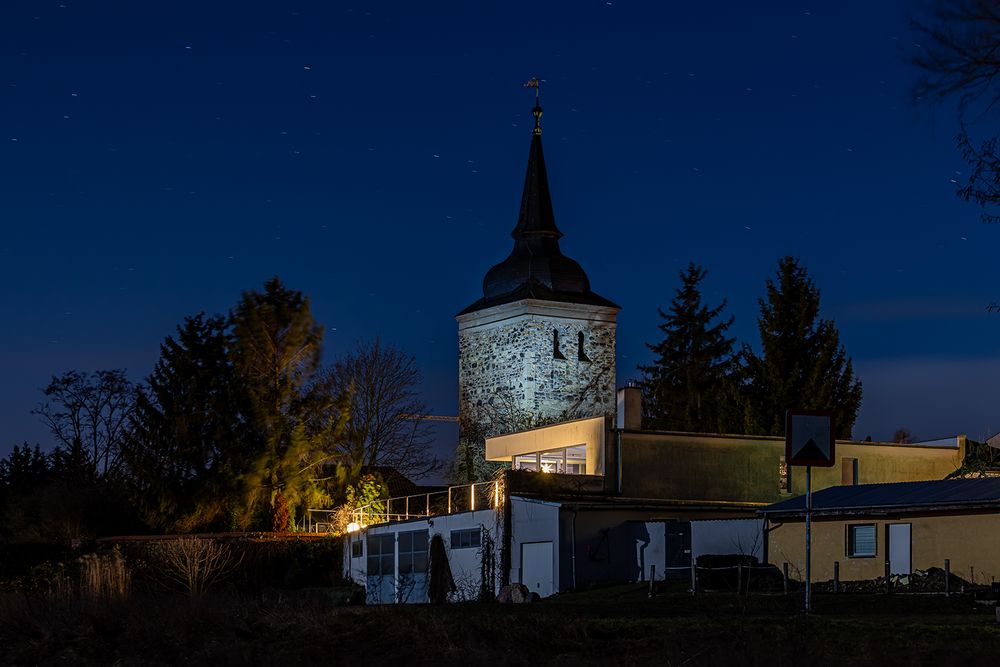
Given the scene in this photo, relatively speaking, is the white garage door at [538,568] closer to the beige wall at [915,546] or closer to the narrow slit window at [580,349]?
the beige wall at [915,546]

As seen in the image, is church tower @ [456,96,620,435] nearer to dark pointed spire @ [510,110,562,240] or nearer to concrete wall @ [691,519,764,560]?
dark pointed spire @ [510,110,562,240]

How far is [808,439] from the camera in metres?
18.6

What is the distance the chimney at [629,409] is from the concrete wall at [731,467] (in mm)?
2638

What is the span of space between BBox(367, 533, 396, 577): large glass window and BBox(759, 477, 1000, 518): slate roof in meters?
15.0

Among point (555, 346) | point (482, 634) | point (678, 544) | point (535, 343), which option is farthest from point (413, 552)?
point (482, 634)

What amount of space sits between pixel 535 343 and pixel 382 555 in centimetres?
1697

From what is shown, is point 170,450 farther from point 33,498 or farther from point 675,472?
point 675,472

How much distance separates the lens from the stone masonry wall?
62438mm

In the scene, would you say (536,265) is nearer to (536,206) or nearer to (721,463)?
(536,206)

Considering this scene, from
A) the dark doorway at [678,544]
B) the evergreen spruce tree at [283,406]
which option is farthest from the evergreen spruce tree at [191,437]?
the dark doorway at [678,544]

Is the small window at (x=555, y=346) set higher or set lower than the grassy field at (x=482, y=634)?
higher

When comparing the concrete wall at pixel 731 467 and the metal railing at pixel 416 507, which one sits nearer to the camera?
the concrete wall at pixel 731 467

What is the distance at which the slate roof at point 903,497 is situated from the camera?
3136 cm

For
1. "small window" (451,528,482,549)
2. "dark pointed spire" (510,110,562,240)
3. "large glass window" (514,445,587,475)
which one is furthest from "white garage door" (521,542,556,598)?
"dark pointed spire" (510,110,562,240)
